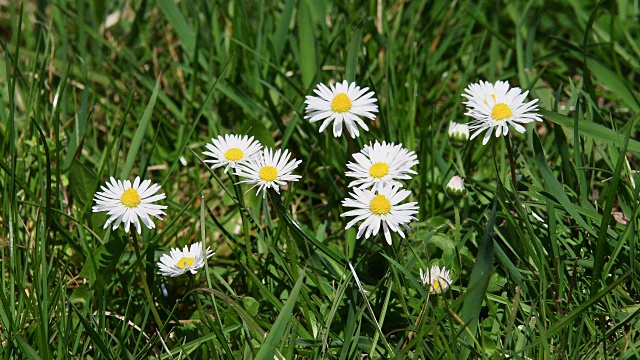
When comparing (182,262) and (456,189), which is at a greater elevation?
(456,189)

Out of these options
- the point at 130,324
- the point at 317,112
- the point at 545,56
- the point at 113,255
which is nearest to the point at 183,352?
the point at 130,324

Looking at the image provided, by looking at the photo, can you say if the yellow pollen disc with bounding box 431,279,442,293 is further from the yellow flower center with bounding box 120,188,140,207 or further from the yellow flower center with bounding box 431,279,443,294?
the yellow flower center with bounding box 120,188,140,207

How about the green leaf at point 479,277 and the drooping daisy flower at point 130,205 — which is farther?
the drooping daisy flower at point 130,205

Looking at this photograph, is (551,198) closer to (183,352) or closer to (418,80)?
(418,80)

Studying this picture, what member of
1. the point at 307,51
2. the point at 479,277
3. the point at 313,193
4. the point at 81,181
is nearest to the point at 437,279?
the point at 479,277

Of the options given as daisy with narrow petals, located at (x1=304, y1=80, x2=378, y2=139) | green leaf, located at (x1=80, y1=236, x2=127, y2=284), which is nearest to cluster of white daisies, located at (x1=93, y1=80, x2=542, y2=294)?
daisy with narrow petals, located at (x1=304, y1=80, x2=378, y2=139)

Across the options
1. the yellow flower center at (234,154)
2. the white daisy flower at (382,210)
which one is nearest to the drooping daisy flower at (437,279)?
the white daisy flower at (382,210)

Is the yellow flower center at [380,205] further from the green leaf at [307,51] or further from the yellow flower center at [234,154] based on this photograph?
the green leaf at [307,51]

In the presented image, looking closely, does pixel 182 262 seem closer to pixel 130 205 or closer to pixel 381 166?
pixel 130 205
